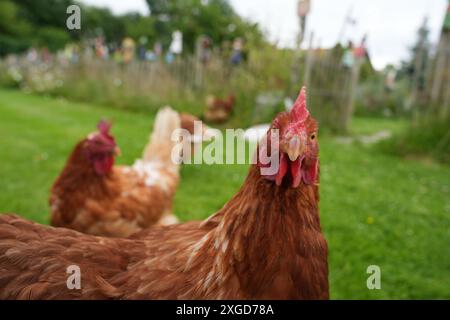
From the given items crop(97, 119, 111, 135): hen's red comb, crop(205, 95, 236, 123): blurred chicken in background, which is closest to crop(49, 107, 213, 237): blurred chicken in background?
crop(97, 119, 111, 135): hen's red comb

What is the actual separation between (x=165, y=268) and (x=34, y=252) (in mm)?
563

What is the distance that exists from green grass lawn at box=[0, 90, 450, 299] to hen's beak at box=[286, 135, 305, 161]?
1.77 meters

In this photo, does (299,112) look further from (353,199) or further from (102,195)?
(353,199)

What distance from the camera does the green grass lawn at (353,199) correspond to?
2.90 m

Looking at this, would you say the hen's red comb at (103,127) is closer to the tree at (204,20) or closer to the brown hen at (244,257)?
the brown hen at (244,257)

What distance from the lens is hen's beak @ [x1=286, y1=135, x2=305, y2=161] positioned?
47.4 inches

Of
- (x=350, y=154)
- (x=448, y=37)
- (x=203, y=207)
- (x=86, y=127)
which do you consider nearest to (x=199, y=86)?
(x=86, y=127)

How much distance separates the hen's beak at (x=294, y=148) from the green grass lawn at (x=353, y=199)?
1767mm

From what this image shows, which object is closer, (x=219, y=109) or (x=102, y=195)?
(x=102, y=195)

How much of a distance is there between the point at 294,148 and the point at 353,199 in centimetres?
360

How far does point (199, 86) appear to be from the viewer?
11.0 meters

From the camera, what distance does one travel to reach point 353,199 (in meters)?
4.47

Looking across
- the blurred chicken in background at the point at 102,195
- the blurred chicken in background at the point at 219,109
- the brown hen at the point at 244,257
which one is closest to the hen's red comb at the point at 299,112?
the brown hen at the point at 244,257

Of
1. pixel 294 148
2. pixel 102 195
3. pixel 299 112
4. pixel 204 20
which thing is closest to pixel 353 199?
pixel 102 195
